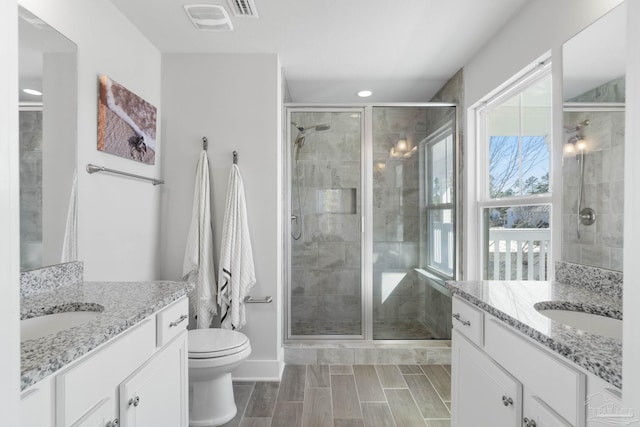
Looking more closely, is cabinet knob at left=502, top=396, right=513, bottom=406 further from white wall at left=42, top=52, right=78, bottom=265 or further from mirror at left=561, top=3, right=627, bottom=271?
white wall at left=42, top=52, right=78, bottom=265

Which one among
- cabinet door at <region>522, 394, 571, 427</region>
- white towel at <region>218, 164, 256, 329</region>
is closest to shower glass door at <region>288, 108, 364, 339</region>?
white towel at <region>218, 164, 256, 329</region>

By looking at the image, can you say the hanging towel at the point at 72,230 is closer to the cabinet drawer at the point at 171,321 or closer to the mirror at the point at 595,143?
the cabinet drawer at the point at 171,321

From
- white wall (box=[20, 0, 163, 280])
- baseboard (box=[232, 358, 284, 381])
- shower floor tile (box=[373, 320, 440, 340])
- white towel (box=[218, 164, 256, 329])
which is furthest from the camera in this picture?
shower floor tile (box=[373, 320, 440, 340])

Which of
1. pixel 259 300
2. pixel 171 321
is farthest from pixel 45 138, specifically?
pixel 259 300

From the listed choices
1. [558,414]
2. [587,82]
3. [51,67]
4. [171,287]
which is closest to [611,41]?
[587,82]

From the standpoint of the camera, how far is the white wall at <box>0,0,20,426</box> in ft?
1.59

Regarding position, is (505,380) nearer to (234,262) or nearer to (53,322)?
(53,322)

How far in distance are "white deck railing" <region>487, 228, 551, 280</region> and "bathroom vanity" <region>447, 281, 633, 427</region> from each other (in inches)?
27.7

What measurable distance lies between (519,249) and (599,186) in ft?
3.24

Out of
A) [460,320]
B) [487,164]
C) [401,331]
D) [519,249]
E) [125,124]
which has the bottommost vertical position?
[401,331]

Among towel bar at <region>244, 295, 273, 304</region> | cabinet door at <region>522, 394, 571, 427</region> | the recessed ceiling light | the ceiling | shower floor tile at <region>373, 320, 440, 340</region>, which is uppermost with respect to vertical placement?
the ceiling

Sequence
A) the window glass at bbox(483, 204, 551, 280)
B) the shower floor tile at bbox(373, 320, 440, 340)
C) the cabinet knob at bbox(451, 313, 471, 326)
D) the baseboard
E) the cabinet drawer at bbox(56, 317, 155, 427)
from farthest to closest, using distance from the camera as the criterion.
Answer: the shower floor tile at bbox(373, 320, 440, 340), the baseboard, the window glass at bbox(483, 204, 551, 280), the cabinet knob at bbox(451, 313, 471, 326), the cabinet drawer at bbox(56, 317, 155, 427)

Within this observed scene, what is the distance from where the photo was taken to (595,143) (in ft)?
5.05

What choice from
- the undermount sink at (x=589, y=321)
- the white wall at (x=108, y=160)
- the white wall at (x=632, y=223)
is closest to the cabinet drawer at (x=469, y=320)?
the undermount sink at (x=589, y=321)
